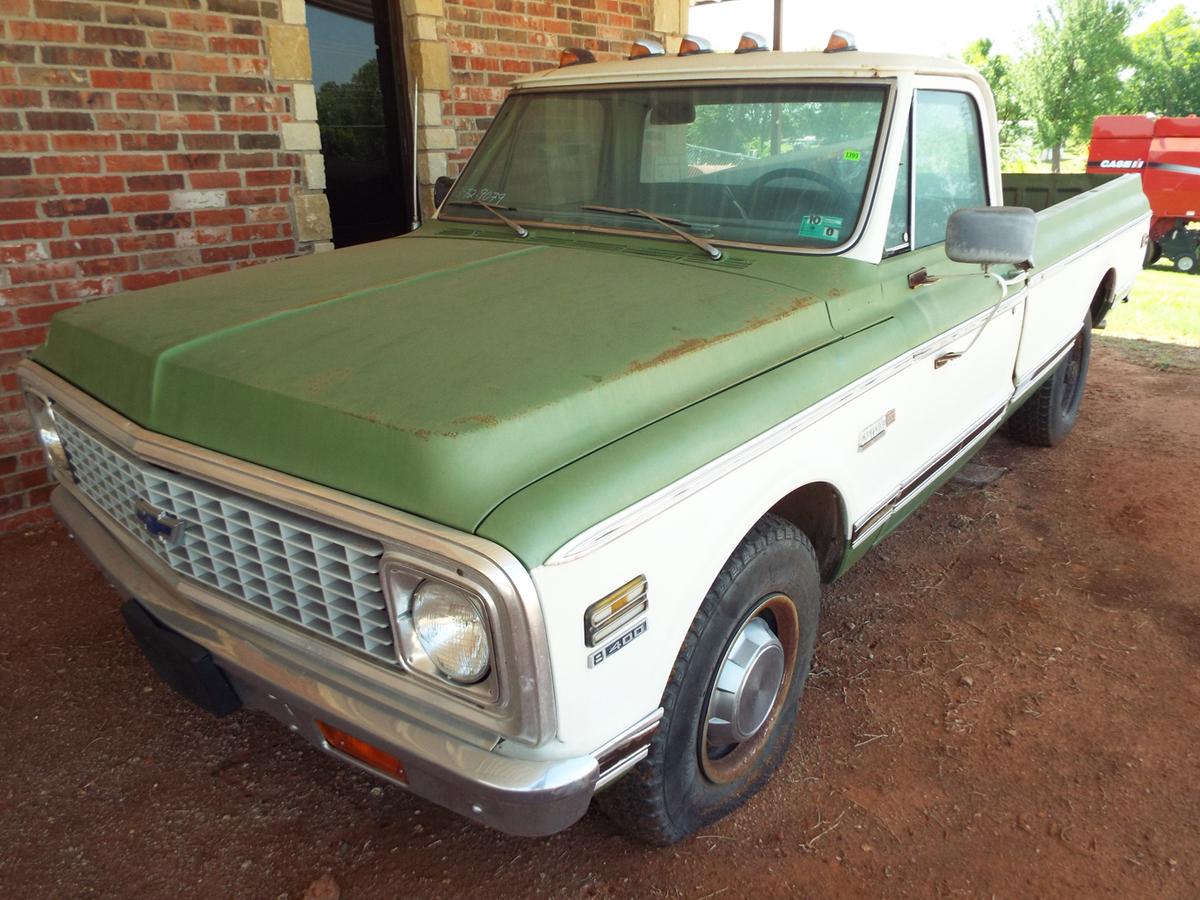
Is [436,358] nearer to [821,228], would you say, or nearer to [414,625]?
[414,625]

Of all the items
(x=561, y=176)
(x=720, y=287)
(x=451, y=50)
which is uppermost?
(x=451, y=50)

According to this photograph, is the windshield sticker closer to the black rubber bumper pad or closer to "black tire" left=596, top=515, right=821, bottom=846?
"black tire" left=596, top=515, right=821, bottom=846

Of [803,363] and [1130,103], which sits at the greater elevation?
[1130,103]

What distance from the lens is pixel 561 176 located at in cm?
321

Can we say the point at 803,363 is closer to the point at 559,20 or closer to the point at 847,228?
the point at 847,228

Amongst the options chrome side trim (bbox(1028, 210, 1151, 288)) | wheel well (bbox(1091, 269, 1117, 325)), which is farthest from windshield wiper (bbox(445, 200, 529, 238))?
wheel well (bbox(1091, 269, 1117, 325))

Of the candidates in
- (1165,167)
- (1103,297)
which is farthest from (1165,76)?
(1103,297)

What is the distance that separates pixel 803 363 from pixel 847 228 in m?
0.65

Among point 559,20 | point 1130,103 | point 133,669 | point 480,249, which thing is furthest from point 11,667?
point 1130,103

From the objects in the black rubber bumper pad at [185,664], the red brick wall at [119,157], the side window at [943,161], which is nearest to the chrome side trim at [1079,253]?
the side window at [943,161]

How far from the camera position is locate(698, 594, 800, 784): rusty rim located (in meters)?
2.15

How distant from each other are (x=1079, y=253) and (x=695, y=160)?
7.30ft

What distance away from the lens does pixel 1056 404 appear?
4754 mm

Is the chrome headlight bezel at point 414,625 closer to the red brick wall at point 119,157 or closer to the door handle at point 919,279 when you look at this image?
the door handle at point 919,279
